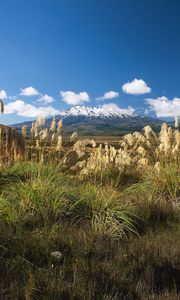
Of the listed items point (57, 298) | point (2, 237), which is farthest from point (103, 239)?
point (57, 298)

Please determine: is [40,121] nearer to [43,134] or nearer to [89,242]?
[43,134]

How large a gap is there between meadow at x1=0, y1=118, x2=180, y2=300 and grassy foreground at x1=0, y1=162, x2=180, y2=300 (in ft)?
0.04

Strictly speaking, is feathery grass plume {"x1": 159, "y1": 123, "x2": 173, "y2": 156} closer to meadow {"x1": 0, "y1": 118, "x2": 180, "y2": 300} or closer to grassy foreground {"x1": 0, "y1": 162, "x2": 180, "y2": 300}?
meadow {"x1": 0, "y1": 118, "x2": 180, "y2": 300}

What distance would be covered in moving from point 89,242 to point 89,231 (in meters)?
0.85

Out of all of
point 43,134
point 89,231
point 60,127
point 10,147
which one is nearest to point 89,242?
point 89,231

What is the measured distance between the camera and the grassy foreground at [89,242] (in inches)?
166

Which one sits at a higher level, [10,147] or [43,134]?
[43,134]

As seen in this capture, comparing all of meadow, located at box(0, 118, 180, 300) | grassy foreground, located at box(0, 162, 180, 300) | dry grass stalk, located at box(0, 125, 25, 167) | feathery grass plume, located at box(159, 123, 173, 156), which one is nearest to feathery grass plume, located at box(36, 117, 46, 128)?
meadow, located at box(0, 118, 180, 300)

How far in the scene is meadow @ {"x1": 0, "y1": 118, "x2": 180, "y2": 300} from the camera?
4285mm

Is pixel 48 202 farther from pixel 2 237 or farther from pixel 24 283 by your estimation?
pixel 24 283

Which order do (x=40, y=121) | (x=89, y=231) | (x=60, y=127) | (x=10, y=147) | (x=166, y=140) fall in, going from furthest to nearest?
(x=10, y=147)
(x=166, y=140)
(x=40, y=121)
(x=60, y=127)
(x=89, y=231)

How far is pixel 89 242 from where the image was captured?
233 inches

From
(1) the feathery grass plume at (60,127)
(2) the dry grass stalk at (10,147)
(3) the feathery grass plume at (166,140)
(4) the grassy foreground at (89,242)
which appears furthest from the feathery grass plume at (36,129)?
(3) the feathery grass plume at (166,140)

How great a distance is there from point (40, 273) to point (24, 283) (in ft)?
0.68
